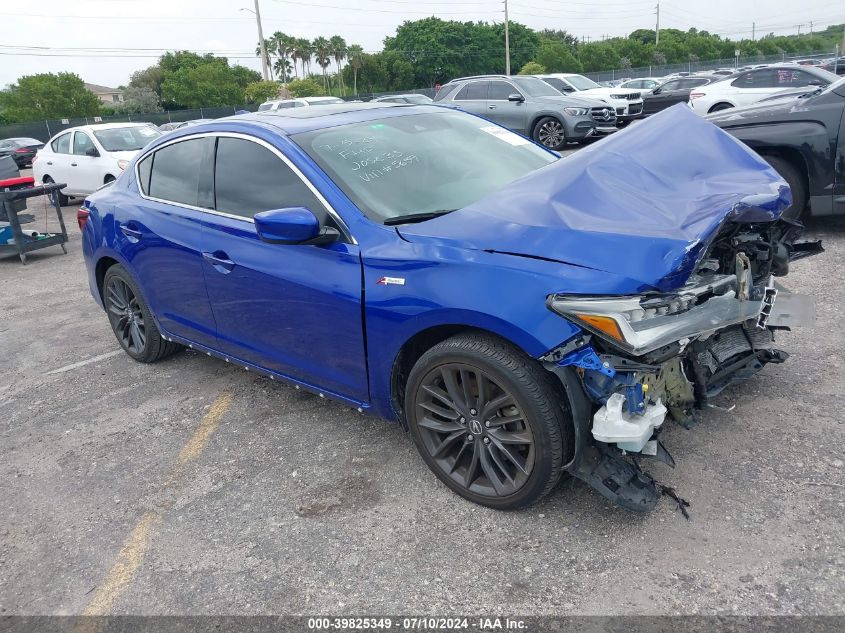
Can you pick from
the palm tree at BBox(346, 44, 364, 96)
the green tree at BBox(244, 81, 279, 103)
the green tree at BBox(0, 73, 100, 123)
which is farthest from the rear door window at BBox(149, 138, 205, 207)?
the palm tree at BBox(346, 44, 364, 96)

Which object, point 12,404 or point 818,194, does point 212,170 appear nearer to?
point 12,404

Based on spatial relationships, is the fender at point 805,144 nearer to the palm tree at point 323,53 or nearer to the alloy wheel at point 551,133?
the alloy wheel at point 551,133

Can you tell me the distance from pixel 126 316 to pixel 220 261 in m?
1.70

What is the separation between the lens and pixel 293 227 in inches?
121

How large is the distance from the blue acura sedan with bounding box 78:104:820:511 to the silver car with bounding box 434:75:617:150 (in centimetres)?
1070

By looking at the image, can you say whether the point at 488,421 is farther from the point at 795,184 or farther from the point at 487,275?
the point at 795,184

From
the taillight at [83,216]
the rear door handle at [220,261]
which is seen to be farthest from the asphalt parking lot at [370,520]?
the taillight at [83,216]

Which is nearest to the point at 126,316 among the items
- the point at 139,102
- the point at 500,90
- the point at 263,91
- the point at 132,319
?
the point at 132,319

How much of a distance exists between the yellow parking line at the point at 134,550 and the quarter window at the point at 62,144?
11.9m

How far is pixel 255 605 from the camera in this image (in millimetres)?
2574

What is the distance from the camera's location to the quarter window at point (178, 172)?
13.5 feet

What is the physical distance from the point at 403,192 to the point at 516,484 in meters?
1.51

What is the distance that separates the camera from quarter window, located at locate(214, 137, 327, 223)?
3.41 m

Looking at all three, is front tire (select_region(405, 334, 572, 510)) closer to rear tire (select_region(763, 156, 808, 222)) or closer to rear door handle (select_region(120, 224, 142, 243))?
rear door handle (select_region(120, 224, 142, 243))
